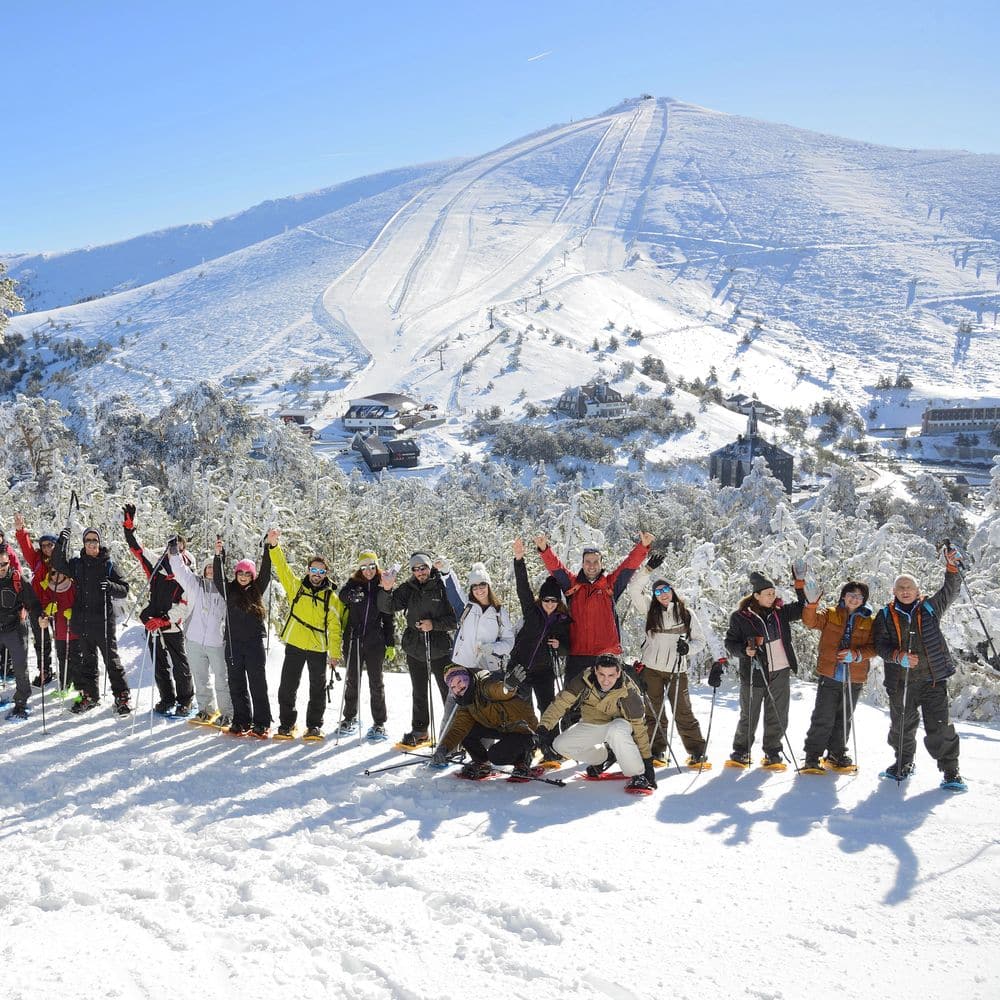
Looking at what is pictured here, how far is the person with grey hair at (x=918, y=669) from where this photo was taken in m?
6.96

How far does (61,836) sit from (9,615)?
359cm

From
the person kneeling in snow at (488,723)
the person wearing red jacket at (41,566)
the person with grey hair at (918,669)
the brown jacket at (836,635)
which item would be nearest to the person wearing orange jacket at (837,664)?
the brown jacket at (836,635)

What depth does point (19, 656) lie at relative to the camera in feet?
29.5

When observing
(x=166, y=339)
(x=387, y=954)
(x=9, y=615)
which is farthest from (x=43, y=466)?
(x=166, y=339)

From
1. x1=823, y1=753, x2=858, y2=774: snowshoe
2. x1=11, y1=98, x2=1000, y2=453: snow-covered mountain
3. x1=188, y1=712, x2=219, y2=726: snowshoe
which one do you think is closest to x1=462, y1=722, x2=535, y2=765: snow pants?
x1=823, y1=753, x2=858, y2=774: snowshoe

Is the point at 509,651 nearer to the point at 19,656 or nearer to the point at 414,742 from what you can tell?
the point at 414,742

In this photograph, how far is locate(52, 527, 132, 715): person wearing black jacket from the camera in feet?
28.9

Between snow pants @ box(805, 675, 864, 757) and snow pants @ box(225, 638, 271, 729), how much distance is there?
17.4 ft

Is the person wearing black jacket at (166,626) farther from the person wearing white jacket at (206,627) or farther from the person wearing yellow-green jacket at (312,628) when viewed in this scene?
the person wearing yellow-green jacket at (312,628)

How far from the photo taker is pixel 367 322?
381 ft

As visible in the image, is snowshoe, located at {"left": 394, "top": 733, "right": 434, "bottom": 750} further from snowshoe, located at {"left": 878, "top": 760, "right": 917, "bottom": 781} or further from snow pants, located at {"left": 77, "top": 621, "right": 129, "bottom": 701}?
snowshoe, located at {"left": 878, "top": 760, "right": 917, "bottom": 781}

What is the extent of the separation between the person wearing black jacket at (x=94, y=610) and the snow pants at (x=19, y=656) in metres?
0.54

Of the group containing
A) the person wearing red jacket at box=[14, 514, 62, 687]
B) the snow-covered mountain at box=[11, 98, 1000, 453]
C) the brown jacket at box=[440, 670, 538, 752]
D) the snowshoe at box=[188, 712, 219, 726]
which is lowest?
the snowshoe at box=[188, 712, 219, 726]

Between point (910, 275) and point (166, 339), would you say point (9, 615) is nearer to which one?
point (166, 339)
